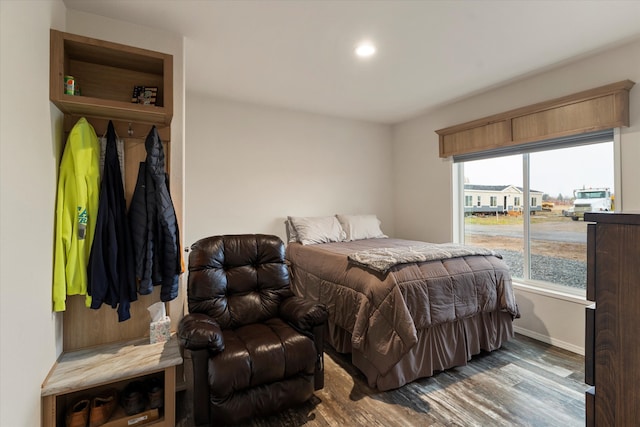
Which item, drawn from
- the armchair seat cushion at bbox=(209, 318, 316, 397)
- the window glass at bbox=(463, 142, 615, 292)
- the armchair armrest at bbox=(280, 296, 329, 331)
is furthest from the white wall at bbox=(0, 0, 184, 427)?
the window glass at bbox=(463, 142, 615, 292)

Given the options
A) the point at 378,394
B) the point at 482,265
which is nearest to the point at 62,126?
the point at 378,394

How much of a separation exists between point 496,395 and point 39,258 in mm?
2860

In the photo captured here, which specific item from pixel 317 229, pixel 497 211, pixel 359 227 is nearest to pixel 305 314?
pixel 317 229

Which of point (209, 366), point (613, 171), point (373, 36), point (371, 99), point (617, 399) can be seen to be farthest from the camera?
point (371, 99)

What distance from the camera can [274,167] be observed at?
3889mm

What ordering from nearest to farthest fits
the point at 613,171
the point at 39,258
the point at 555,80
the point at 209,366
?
1. the point at 39,258
2. the point at 209,366
3. the point at 613,171
4. the point at 555,80

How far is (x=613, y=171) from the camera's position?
249 centimetres

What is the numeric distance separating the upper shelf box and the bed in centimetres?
178

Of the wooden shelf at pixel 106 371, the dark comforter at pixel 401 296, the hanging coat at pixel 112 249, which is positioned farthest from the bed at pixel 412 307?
the hanging coat at pixel 112 249

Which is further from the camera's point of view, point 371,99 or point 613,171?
point 371,99

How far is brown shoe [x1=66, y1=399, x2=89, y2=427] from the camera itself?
162 cm

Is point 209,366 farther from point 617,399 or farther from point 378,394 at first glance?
point 617,399

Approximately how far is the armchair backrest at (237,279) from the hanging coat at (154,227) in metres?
0.21

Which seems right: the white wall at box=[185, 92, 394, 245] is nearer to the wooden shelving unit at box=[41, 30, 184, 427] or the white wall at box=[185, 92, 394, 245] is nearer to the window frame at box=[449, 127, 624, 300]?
the window frame at box=[449, 127, 624, 300]
